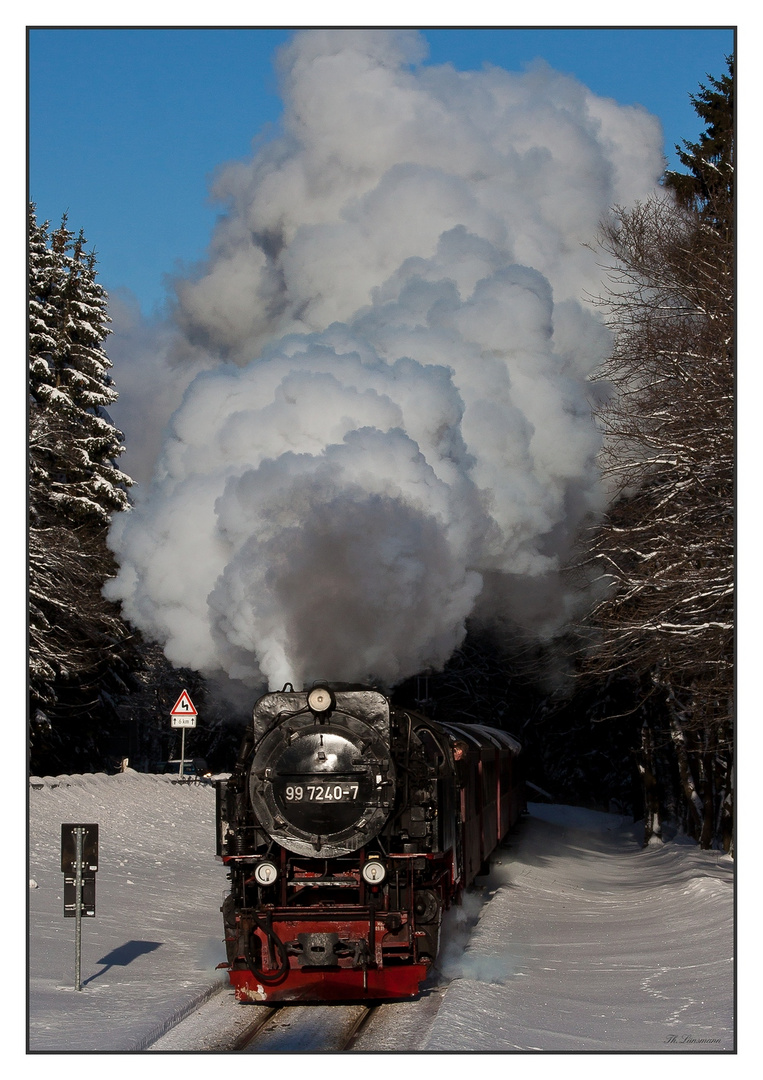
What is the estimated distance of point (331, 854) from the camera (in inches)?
376

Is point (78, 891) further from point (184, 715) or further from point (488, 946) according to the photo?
point (184, 715)

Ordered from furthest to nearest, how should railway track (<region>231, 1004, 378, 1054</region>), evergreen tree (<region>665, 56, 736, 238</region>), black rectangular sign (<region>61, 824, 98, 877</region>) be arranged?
evergreen tree (<region>665, 56, 736, 238</region>), black rectangular sign (<region>61, 824, 98, 877</region>), railway track (<region>231, 1004, 378, 1054</region>)

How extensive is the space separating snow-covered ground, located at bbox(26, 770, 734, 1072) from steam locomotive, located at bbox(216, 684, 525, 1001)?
70cm

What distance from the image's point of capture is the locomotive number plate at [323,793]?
961cm

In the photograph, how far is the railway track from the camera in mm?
8219

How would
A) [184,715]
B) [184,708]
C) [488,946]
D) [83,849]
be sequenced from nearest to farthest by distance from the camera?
[83,849], [488,946], [184,715], [184,708]

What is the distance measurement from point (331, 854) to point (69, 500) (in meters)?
19.7

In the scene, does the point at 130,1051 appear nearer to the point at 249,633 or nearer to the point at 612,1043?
the point at 612,1043

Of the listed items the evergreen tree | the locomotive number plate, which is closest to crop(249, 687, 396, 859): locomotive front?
the locomotive number plate

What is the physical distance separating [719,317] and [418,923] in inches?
315

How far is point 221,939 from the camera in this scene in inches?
501

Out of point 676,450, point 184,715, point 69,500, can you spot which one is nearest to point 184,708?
point 184,715

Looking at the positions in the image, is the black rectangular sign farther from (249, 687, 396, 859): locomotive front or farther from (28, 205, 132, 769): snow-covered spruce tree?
(28, 205, 132, 769): snow-covered spruce tree

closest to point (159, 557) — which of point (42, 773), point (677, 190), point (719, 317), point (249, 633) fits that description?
point (249, 633)
